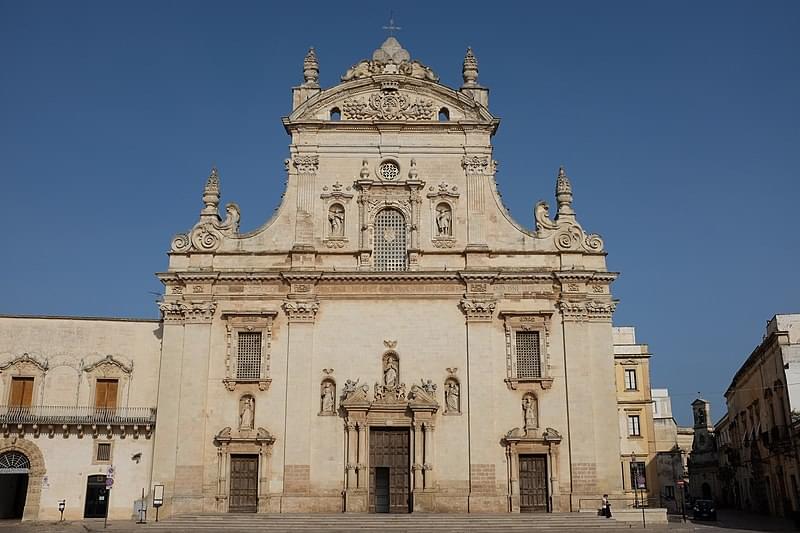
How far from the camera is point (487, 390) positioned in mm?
32312

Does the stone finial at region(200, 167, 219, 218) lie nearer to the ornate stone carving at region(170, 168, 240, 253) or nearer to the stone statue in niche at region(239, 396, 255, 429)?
the ornate stone carving at region(170, 168, 240, 253)

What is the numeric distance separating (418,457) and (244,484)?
23.2 feet

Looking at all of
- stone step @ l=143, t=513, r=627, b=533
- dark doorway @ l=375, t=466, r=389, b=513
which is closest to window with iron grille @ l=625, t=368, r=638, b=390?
stone step @ l=143, t=513, r=627, b=533

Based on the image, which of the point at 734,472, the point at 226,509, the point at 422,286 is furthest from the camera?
the point at 734,472

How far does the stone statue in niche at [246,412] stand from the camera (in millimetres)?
32181

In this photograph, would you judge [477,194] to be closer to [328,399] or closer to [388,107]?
[388,107]

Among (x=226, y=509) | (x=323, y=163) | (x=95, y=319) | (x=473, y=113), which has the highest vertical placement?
(x=473, y=113)

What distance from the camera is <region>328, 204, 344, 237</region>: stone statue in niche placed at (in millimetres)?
34500

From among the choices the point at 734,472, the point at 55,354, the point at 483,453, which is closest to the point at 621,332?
the point at 734,472

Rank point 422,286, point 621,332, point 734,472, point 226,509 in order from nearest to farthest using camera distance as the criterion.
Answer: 1. point 226,509
2. point 422,286
3. point 734,472
4. point 621,332

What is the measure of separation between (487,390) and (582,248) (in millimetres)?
7464

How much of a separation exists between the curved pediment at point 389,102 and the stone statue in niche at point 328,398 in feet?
38.7

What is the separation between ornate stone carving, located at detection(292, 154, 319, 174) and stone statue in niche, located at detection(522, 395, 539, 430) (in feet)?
44.1

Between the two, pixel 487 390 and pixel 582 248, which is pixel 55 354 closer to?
pixel 487 390
